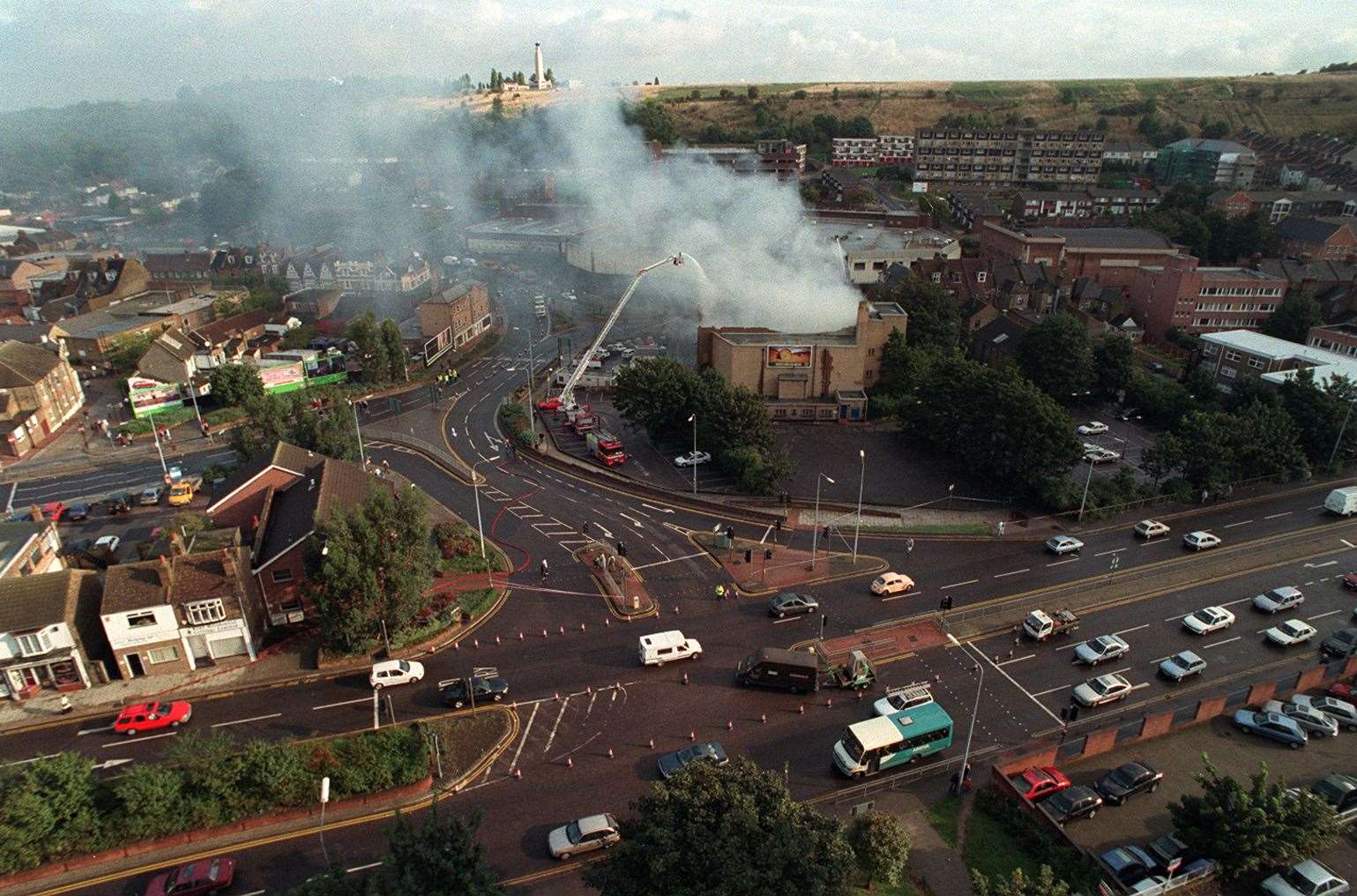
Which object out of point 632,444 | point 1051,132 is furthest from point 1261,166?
point 632,444

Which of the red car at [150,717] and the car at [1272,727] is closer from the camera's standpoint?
the car at [1272,727]

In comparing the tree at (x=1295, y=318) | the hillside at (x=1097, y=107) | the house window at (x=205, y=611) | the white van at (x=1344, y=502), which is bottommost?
the white van at (x=1344, y=502)

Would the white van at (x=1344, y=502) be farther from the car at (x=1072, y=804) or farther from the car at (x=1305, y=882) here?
the car at (x=1072, y=804)

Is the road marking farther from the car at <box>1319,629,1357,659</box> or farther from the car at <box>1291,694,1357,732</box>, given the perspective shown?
the car at <box>1319,629,1357,659</box>

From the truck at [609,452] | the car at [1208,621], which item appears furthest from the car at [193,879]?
the car at [1208,621]

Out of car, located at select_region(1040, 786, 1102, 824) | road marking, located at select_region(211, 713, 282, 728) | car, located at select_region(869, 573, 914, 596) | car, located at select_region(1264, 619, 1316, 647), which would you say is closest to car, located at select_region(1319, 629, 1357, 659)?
car, located at select_region(1264, 619, 1316, 647)

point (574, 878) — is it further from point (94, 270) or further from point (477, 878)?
point (94, 270)
